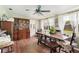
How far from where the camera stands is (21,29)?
2.09m

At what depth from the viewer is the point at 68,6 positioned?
6.66 feet

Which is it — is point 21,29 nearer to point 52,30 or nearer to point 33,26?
point 33,26

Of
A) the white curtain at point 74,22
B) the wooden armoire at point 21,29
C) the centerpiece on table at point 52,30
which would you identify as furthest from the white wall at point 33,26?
the white curtain at point 74,22

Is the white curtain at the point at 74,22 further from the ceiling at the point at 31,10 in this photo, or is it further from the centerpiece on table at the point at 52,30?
the centerpiece on table at the point at 52,30

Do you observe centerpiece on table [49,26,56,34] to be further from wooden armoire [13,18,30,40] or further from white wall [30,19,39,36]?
wooden armoire [13,18,30,40]

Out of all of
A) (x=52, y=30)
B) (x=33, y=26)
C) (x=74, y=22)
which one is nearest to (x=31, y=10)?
(x=33, y=26)

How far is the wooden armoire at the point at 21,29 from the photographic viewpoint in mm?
2053

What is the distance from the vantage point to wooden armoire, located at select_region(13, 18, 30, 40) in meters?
2.05

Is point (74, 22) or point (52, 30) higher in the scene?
point (74, 22)

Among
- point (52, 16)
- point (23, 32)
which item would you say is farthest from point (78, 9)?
point (23, 32)

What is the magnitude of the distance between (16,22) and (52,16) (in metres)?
0.61

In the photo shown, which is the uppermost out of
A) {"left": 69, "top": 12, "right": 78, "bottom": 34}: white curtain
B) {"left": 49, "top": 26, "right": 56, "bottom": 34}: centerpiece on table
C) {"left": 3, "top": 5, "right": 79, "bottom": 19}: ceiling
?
{"left": 3, "top": 5, "right": 79, "bottom": 19}: ceiling

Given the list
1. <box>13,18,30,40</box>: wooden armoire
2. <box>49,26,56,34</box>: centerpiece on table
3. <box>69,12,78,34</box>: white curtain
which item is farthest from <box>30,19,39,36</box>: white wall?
<box>69,12,78,34</box>: white curtain
